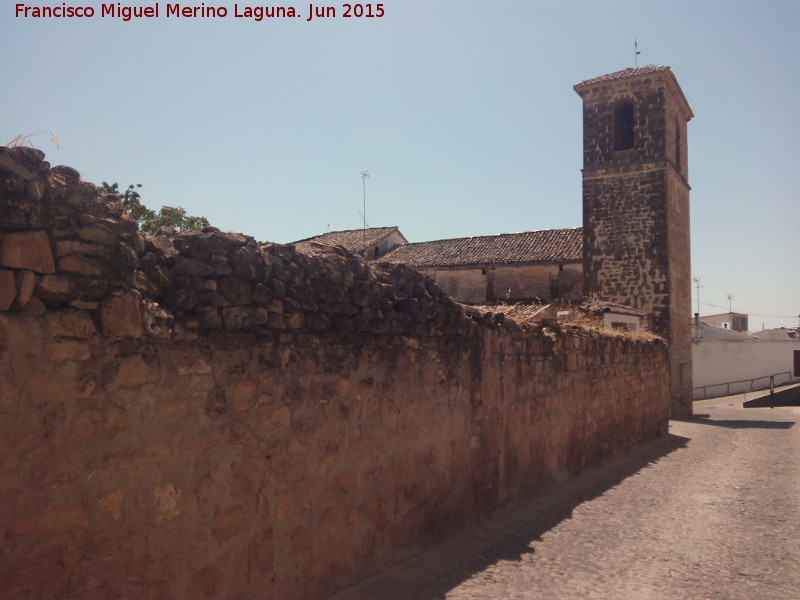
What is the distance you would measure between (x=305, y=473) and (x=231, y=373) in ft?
3.07

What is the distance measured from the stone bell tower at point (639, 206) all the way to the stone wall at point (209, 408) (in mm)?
17894

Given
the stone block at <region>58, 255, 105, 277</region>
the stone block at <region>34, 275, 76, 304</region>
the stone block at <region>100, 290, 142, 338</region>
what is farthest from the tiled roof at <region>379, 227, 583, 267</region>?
the stone block at <region>34, 275, 76, 304</region>

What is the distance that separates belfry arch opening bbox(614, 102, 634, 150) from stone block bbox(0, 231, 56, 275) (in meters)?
23.5

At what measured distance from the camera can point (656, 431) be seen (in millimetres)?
14312

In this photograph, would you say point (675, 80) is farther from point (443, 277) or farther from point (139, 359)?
point (139, 359)

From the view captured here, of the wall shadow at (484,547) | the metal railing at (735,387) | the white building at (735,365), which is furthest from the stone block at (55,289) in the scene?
the metal railing at (735,387)

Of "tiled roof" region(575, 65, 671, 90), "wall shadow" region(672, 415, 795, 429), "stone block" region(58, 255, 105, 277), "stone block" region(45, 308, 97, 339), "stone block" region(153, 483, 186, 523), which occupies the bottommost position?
"wall shadow" region(672, 415, 795, 429)

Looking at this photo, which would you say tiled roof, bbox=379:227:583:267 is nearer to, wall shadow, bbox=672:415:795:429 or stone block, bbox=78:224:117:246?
wall shadow, bbox=672:415:795:429

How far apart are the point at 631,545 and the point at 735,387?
31.6m

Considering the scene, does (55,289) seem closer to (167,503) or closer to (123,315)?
(123,315)

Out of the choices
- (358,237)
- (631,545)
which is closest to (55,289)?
(631,545)

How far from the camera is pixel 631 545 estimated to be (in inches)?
245

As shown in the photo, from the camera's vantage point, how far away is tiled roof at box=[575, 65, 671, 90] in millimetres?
22798

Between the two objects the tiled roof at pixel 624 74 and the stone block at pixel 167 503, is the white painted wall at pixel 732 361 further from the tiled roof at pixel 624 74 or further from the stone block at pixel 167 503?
the stone block at pixel 167 503
